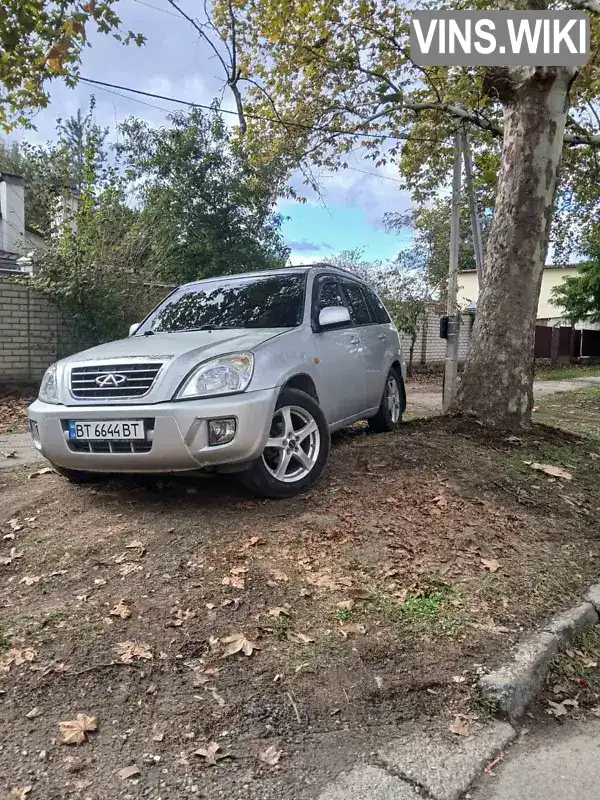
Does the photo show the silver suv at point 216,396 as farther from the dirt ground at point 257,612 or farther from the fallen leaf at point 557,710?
the fallen leaf at point 557,710

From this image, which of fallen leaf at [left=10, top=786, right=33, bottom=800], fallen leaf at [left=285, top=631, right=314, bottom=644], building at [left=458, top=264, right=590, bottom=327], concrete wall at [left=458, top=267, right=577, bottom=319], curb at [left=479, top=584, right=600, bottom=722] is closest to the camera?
fallen leaf at [left=10, top=786, right=33, bottom=800]

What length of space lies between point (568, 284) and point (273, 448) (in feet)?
81.5

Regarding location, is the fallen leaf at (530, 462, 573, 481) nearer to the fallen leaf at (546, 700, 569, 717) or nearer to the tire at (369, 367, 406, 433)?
the tire at (369, 367, 406, 433)

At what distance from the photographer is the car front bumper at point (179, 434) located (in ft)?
12.0

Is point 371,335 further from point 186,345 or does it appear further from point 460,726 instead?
point 460,726

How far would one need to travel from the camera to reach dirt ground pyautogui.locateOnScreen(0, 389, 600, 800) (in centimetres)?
220

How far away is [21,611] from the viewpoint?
306 centimetres

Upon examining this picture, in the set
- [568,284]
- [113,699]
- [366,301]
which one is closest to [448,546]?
[113,699]

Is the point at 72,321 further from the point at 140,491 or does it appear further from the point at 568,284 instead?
the point at 568,284

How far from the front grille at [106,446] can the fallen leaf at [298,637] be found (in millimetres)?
1449

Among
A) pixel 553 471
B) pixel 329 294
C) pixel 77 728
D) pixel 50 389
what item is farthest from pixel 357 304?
pixel 77 728

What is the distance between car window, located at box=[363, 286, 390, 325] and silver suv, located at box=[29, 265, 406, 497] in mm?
1459

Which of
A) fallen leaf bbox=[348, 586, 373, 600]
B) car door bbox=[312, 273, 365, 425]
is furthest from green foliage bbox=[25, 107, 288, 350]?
fallen leaf bbox=[348, 586, 373, 600]

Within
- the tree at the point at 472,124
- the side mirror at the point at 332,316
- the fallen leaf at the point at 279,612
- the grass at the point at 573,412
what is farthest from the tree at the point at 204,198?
the fallen leaf at the point at 279,612
